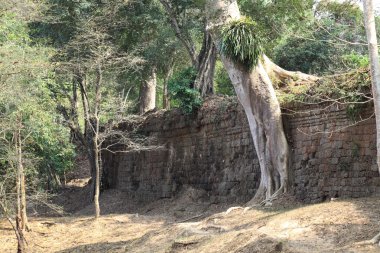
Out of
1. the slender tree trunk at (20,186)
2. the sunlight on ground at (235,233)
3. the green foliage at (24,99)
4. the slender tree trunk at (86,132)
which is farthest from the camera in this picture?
the slender tree trunk at (86,132)

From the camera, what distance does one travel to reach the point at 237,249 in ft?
31.5

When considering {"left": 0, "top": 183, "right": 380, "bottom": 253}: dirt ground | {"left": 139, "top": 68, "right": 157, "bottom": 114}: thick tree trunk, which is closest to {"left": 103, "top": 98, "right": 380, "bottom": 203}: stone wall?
{"left": 0, "top": 183, "right": 380, "bottom": 253}: dirt ground

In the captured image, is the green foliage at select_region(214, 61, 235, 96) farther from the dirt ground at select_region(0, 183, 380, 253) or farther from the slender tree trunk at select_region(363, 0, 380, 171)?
the slender tree trunk at select_region(363, 0, 380, 171)

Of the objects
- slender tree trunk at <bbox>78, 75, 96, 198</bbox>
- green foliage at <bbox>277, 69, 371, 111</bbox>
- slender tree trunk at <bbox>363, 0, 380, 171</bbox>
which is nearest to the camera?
slender tree trunk at <bbox>363, 0, 380, 171</bbox>

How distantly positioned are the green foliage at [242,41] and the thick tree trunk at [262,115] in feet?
1.18

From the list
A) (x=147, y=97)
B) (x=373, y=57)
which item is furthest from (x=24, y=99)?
(x=147, y=97)

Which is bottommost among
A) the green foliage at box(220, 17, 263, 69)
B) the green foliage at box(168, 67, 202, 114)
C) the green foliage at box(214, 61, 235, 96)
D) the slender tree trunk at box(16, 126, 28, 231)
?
the slender tree trunk at box(16, 126, 28, 231)

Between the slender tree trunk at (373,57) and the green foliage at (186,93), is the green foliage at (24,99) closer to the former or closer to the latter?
the green foliage at (186,93)

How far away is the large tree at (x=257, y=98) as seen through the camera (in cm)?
1357

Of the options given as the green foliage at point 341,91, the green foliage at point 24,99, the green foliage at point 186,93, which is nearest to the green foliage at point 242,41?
the green foliage at point 341,91

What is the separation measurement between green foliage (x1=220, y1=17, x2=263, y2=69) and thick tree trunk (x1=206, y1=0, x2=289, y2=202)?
359mm

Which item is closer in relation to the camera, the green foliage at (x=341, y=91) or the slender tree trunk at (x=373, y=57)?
the slender tree trunk at (x=373, y=57)

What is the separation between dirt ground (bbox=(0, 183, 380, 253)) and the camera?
9125 millimetres

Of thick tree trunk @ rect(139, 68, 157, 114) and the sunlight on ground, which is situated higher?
thick tree trunk @ rect(139, 68, 157, 114)
